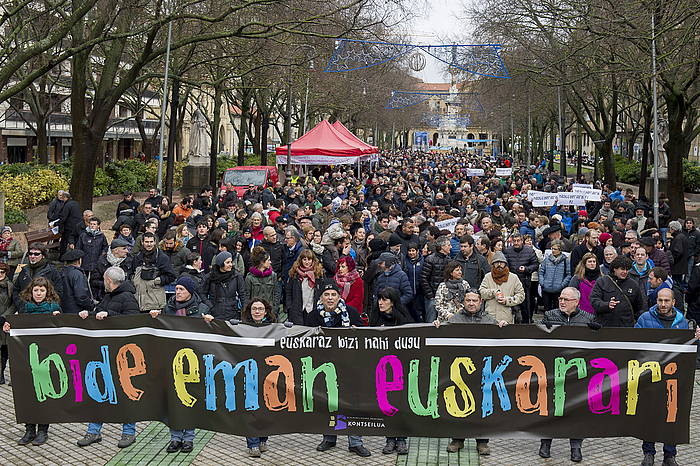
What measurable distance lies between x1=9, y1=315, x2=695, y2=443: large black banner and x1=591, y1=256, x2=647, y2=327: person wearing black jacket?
6.27 feet

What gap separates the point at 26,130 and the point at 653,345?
180 feet

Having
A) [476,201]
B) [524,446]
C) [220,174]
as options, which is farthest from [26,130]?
[524,446]

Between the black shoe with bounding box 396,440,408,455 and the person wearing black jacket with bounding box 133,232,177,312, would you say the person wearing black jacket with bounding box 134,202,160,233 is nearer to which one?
the person wearing black jacket with bounding box 133,232,177,312

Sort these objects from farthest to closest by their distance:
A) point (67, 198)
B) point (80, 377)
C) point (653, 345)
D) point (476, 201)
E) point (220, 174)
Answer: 1. point (220, 174)
2. point (476, 201)
3. point (67, 198)
4. point (80, 377)
5. point (653, 345)

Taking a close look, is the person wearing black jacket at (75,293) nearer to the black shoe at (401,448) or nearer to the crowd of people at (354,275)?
the crowd of people at (354,275)

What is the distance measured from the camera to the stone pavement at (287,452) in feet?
26.3

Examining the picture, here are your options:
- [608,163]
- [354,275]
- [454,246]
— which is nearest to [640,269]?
[454,246]

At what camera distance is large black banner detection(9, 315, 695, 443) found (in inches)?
307

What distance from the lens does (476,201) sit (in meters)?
22.5

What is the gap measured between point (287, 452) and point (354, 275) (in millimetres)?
3164

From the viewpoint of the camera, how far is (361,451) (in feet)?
26.8

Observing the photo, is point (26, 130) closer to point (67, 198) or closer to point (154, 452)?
point (67, 198)

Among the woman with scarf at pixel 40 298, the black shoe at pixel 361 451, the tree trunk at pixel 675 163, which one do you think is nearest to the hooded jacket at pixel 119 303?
the woman with scarf at pixel 40 298

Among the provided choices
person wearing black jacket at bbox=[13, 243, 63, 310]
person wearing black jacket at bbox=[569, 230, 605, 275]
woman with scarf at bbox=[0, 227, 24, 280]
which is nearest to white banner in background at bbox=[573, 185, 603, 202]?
person wearing black jacket at bbox=[569, 230, 605, 275]
